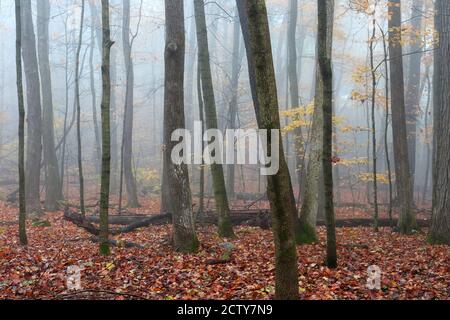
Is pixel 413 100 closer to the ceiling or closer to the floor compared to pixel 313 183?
closer to the ceiling

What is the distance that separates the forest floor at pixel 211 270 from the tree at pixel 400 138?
128 cm

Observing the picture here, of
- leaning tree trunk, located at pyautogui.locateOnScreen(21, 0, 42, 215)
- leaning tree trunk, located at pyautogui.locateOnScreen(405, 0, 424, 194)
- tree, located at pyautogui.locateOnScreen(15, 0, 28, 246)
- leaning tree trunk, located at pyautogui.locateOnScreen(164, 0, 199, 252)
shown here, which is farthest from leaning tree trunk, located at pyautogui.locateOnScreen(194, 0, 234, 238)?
leaning tree trunk, located at pyautogui.locateOnScreen(405, 0, 424, 194)

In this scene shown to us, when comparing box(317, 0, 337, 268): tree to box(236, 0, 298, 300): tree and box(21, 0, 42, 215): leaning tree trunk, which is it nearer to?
box(236, 0, 298, 300): tree

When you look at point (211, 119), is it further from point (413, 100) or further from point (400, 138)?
point (413, 100)

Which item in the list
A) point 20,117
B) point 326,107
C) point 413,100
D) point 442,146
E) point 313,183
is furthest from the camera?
point 413,100

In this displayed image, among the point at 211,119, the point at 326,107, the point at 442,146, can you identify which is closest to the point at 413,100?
the point at 442,146

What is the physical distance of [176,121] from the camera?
8102 mm

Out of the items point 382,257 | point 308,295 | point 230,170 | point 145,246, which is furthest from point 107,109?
point 230,170

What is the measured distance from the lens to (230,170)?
796 inches

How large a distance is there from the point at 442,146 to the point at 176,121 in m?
5.86

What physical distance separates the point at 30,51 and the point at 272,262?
1309 cm

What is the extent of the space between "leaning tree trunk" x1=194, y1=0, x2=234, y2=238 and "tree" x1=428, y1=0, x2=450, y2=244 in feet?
15.8

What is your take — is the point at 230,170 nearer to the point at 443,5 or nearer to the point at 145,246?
the point at 145,246

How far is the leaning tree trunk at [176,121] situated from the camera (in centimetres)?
809
